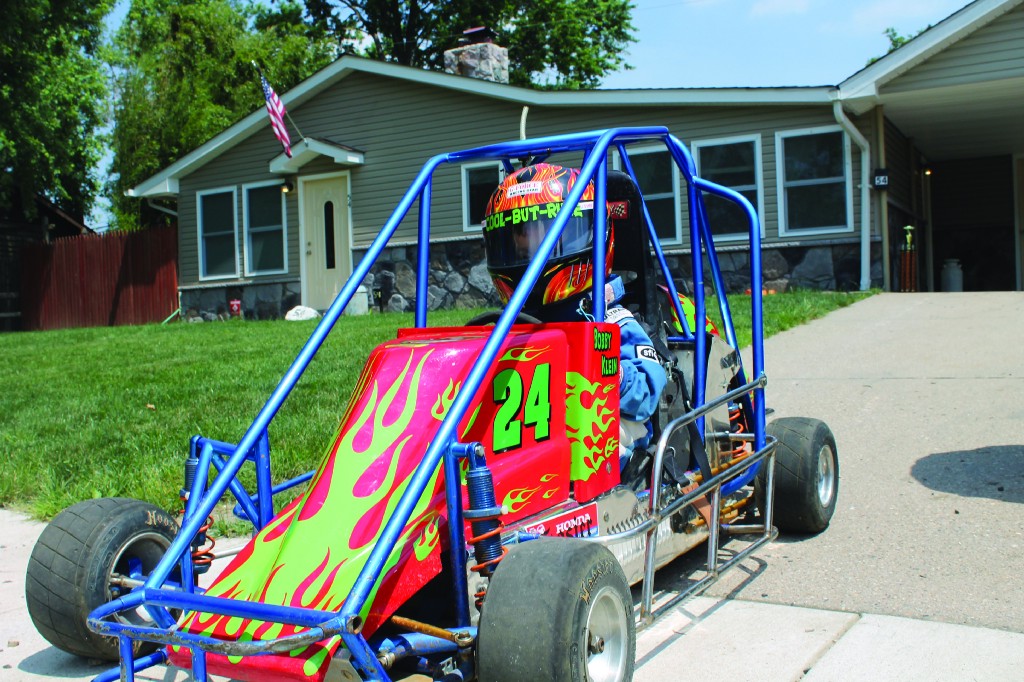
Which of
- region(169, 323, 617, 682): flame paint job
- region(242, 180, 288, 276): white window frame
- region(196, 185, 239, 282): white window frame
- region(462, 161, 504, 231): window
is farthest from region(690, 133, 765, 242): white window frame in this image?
region(169, 323, 617, 682): flame paint job

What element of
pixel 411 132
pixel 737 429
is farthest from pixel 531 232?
pixel 411 132

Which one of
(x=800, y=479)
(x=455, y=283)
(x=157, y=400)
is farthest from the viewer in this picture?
(x=455, y=283)

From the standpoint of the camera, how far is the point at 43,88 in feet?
75.7

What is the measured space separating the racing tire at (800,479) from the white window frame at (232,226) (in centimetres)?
1653

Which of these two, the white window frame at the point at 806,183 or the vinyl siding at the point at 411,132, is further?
the vinyl siding at the point at 411,132

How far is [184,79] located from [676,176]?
20.4m

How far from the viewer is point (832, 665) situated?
3328 millimetres

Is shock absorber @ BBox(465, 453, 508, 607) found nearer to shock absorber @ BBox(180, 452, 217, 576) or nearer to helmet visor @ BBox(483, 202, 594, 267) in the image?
shock absorber @ BBox(180, 452, 217, 576)

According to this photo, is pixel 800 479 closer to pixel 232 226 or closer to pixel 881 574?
pixel 881 574

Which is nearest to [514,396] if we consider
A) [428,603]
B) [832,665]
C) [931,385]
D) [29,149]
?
[428,603]

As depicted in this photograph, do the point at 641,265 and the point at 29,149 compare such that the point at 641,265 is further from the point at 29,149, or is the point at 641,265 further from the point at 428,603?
the point at 29,149

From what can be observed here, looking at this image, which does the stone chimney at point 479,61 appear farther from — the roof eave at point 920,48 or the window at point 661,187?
the roof eave at point 920,48

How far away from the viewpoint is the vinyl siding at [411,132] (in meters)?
15.9

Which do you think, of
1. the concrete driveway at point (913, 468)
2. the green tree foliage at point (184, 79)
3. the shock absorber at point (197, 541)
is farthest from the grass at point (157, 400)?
the green tree foliage at point (184, 79)
